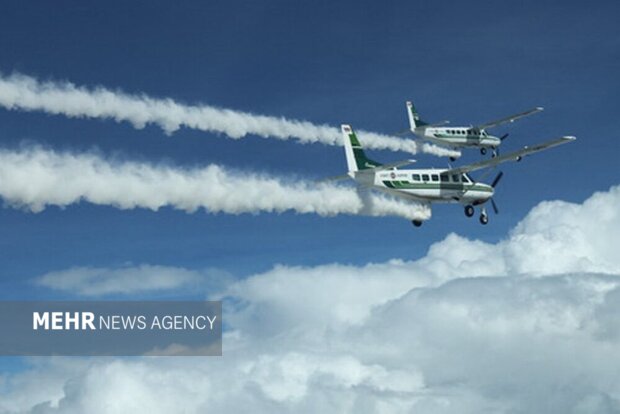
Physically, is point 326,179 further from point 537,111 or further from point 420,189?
point 537,111

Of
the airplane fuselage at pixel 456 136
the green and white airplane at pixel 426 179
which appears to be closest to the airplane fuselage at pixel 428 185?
the green and white airplane at pixel 426 179

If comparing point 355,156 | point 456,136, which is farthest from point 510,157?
point 456,136

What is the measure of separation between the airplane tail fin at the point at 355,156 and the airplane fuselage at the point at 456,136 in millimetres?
45639

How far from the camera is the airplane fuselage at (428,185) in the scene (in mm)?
95625

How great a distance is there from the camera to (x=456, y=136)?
142750mm

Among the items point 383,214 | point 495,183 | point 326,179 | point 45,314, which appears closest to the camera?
point 45,314

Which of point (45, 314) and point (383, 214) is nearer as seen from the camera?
point (45, 314)

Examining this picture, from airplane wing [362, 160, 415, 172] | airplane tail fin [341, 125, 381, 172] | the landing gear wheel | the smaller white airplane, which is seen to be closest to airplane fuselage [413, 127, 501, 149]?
the smaller white airplane

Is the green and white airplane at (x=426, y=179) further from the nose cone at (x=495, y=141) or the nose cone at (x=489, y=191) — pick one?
the nose cone at (x=495, y=141)

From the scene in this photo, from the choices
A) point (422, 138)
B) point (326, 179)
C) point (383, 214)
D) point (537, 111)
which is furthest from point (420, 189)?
point (537, 111)

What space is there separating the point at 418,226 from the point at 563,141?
21.5 m

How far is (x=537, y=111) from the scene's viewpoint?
485 ft

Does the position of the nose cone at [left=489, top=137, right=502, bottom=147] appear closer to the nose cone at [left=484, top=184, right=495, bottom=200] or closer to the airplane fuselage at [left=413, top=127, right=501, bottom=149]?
the airplane fuselage at [left=413, top=127, right=501, bottom=149]

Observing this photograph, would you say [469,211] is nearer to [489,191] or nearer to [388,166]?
[489,191]
